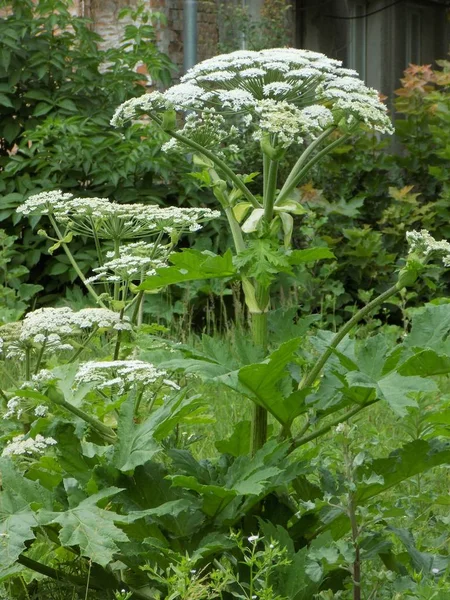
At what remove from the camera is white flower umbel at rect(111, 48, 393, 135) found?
253 centimetres

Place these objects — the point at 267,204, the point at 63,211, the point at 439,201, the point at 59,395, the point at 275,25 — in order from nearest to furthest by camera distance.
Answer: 1. the point at 59,395
2. the point at 267,204
3. the point at 63,211
4. the point at 439,201
5. the point at 275,25

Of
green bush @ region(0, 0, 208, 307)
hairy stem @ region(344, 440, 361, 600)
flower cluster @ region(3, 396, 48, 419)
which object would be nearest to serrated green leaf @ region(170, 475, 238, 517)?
hairy stem @ region(344, 440, 361, 600)

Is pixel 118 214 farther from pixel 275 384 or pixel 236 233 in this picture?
pixel 275 384

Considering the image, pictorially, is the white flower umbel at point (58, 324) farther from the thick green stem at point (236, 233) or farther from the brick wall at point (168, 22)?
the brick wall at point (168, 22)

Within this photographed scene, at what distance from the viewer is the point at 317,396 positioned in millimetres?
2332

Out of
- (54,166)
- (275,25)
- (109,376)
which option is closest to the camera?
(109,376)

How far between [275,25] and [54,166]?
3.13 m

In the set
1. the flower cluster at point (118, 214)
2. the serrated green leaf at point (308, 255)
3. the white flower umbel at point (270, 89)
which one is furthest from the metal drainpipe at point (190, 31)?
the serrated green leaf at point (308, 255)

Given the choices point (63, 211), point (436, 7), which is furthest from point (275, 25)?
point (63, 211)

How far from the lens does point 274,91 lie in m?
2.58

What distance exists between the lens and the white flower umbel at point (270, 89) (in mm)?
2529

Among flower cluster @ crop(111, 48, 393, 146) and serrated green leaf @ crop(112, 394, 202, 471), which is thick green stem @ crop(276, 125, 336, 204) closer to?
flower cluster @ crop(111, 48, 393, 146)

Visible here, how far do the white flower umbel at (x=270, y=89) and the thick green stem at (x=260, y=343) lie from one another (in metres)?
0.47

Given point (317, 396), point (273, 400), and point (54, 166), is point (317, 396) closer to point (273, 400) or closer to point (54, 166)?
point (273, 400)
